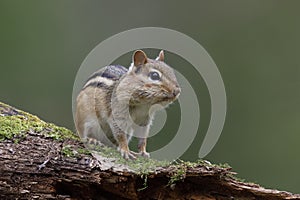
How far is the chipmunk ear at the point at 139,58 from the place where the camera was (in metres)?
2.55

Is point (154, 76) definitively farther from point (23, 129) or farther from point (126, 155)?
point (23, 129)

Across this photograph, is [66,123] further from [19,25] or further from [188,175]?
[188,175]

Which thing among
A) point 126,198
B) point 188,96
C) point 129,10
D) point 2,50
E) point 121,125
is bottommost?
point 126,198

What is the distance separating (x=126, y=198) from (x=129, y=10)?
382cm

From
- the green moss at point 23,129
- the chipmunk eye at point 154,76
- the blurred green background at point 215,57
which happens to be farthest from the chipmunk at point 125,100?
the blurred green background at point 215,57

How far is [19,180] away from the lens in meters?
2.11

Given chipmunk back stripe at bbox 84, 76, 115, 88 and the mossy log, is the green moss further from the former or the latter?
chipmunk back stripe at bbox 84, 76, 115, 88

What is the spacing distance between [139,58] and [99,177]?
0.63 m

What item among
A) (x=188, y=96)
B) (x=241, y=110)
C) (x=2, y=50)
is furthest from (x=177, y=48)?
(x=2, y=50)

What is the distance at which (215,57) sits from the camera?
569cm

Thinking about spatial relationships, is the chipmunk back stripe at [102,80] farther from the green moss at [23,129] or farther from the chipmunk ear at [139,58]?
the green moss at [23,129]

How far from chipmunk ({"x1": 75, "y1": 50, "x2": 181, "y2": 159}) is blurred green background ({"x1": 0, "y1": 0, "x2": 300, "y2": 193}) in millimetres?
2358

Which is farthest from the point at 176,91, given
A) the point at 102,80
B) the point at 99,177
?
the point at 99,177

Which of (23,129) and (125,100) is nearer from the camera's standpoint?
(23,129)
